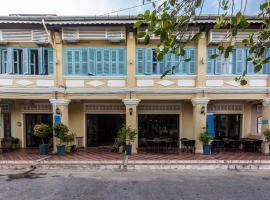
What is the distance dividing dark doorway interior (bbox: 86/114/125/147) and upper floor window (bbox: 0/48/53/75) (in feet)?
12.3

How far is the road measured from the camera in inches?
219

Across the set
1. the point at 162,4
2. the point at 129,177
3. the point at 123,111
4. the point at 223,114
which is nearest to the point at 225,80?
the point at 223,114

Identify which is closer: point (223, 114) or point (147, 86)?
point (147, 86)

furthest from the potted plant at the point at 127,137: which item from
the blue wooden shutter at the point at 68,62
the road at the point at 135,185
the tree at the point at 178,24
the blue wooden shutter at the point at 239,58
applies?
the tree at the point at 178,24

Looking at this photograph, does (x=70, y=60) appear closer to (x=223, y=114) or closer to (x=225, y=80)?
(x=225, y=80)

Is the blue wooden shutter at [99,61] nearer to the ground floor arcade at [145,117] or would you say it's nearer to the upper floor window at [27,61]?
the ground floor arcade at [145,117]

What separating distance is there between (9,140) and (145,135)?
7918 millimetres

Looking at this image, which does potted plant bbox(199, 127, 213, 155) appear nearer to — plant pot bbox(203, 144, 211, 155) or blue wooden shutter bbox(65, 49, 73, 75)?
plant pot bbox(203, 144, 211, 155)

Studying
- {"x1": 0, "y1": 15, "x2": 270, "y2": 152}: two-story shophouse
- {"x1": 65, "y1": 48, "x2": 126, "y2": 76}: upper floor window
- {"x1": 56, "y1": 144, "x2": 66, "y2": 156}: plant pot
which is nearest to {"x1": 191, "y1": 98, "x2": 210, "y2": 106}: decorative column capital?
{"x1": 0, "y1": 15, "x2": 270, "y2": 152}: two-story shophouse

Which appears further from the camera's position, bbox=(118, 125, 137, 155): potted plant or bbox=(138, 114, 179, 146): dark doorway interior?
bbox=(138, 114, 179, 146): dark doorway interior

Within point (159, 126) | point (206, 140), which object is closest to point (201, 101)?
point (206, 140)

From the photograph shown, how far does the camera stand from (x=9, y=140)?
1102cm

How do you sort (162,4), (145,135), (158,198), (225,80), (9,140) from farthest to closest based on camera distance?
(145,135)
(9,140)
(225,80)
(158,198)
(162,4)

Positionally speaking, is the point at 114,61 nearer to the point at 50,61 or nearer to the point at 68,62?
the point at 68,62
